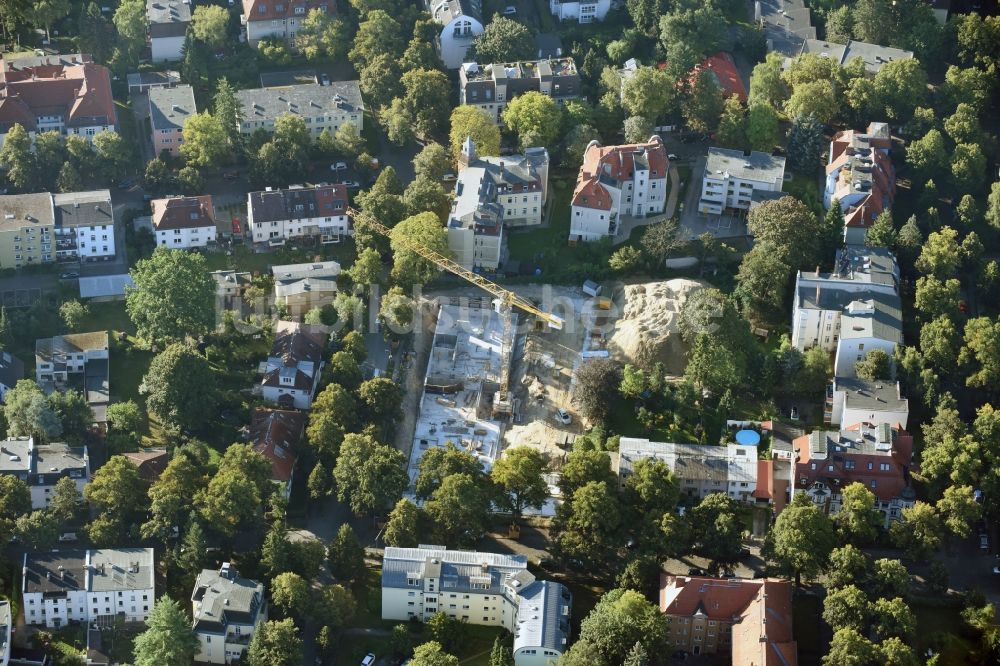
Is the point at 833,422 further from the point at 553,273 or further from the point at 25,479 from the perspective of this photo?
the point at 25,479

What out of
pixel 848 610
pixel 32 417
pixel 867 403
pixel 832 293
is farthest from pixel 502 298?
pixel 848 610

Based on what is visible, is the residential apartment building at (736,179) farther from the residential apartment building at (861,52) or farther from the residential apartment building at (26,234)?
the residential apartment building at (26,234)

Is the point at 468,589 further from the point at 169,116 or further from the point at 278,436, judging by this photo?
the point at 169,116

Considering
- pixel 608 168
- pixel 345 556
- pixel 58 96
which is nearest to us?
pixel 345 556

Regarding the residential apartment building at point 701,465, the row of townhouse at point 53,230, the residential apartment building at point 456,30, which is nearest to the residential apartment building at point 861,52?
the residential apartment building at point 456,30

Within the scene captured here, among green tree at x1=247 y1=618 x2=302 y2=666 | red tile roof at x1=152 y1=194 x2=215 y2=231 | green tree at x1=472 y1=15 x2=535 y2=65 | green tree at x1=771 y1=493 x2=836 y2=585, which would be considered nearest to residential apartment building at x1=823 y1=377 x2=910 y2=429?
green tree at x1=771 y1=493 x2=836 y2=585

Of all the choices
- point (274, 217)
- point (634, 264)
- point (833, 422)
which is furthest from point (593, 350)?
point (274, 217)

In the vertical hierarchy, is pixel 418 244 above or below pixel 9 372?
above
